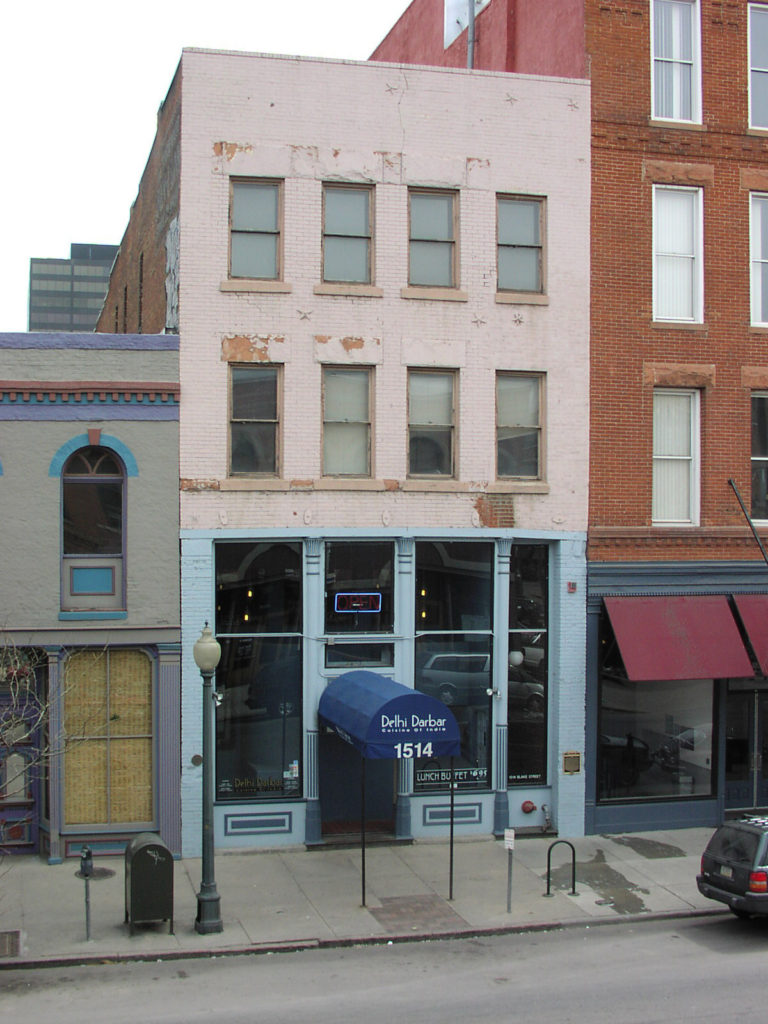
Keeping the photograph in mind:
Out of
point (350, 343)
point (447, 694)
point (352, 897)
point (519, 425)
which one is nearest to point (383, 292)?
point (350, 343)

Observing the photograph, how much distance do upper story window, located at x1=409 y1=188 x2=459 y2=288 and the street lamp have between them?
805cm

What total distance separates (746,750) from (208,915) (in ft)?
36.0

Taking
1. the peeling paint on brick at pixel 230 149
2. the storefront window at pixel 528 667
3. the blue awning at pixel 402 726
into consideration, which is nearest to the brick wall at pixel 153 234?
the peeling paint on brick at pixel 230 149

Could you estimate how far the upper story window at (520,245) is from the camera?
20344 mm

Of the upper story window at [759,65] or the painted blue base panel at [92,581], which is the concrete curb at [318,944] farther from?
the upper story window at [759,65]

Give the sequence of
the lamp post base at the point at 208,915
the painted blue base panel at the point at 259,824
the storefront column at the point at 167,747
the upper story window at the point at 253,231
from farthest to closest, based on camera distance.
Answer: the upper story window at the point at 253,231
the painted blue base panel at the point at 259,824
the storefront column at the point at 167,747
the lamp post base at the point at 208,915

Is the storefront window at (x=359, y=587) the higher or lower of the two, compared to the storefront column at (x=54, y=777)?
higher

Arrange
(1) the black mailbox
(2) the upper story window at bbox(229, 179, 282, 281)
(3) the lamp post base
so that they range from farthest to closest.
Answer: (2) the upper story window at bbox(229, 179, 282, 281)
(3) the lamp post base
(1) the black mailbox

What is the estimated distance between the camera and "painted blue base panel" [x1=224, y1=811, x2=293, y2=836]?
19031mm

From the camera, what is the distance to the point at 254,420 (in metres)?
19.3

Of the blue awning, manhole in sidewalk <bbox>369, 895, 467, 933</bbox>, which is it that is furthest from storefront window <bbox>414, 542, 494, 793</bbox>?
manhole in sidewalk <bbox>369, 895, 467, 933</bbox>

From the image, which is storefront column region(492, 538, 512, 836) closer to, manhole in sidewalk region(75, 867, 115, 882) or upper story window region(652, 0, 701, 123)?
manhole in sidewalk region(75, 867, 115, 882)

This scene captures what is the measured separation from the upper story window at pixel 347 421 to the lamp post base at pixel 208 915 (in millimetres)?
7427

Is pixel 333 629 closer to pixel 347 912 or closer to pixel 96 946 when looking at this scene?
pixel 347 912
